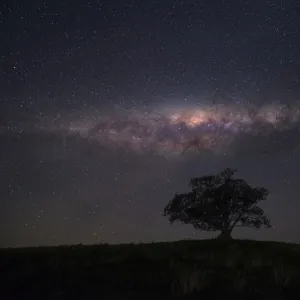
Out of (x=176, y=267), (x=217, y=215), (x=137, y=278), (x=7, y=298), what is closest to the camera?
(x=7, y=298)

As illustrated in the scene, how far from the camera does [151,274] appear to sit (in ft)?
60.9

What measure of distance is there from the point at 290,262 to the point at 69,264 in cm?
1189

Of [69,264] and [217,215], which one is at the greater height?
[217,215]

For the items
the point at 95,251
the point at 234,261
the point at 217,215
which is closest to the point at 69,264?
the point at 95,251

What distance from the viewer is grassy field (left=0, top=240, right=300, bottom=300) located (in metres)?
15.5

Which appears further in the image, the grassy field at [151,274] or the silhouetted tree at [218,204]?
the silhouetted tree at [218,204]

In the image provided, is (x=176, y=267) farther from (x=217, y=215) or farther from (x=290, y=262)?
(x=217, y=215)

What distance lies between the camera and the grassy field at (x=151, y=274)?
15.5 meters

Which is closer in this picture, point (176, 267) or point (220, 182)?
point (176, 267)

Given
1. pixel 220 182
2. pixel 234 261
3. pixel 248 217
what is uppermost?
pixel 220 182

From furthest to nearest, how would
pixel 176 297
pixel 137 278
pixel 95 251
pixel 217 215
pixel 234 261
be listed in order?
pixel 217 215, pixel 95 251, pixel 234 261, pixel 137 278, pixel 176 297

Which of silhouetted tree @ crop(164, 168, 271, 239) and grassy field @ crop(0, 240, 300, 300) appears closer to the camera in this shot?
grassy field @ crop(0, 240, 300, 300)

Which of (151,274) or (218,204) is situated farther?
(218,204)

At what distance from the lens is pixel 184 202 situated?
5622 centimetres
